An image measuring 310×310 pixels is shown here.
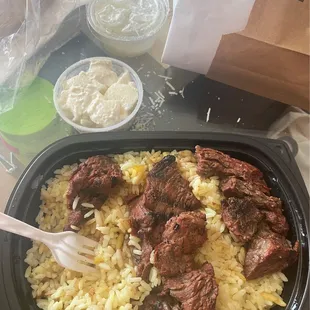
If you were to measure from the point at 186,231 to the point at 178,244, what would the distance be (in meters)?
0.04

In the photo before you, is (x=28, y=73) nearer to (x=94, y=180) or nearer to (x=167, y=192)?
(x=94, y=180)

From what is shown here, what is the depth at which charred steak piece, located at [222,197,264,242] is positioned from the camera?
139 centimetres

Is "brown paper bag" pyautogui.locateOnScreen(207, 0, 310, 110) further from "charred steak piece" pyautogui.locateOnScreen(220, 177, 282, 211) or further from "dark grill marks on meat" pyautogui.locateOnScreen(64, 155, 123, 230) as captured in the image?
"dark grill marks on meat" pyautogui.locateOnScreen(64, 155, 123, 230)

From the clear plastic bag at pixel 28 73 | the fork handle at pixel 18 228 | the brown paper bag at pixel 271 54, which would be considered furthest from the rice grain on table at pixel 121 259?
the brown paper bag at pixel 271 54

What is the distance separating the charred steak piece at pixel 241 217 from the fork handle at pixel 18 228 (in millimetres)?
535

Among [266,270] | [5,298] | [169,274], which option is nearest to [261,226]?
[266,270]

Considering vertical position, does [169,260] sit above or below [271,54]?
below

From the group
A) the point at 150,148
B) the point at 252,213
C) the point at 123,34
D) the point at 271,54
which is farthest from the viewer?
the point at 123,34

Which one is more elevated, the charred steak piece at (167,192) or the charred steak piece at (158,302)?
the charred steak piece at (167,192)

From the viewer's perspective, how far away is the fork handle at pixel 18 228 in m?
1.18

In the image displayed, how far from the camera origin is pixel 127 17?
1797mm

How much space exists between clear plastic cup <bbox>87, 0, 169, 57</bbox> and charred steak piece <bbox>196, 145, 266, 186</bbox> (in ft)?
1.82

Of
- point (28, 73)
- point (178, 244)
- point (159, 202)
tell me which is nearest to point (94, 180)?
point (159, 202)

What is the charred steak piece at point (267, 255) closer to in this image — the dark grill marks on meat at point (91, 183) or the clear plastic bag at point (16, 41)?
the dark grill marks on meat at point (91, 183)
